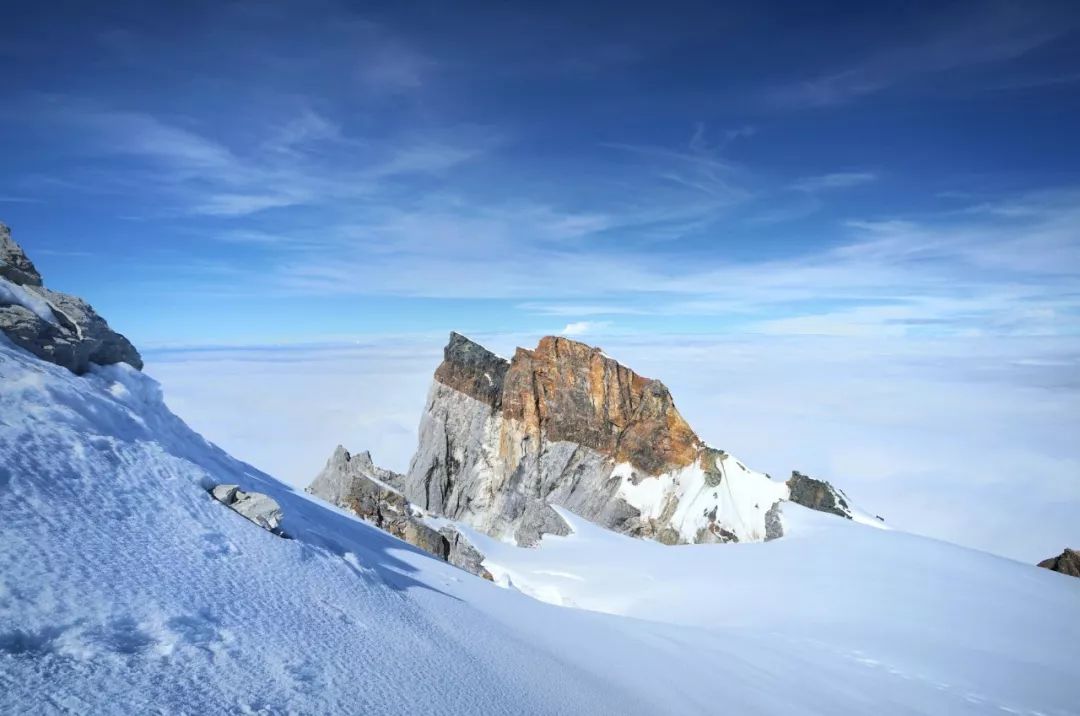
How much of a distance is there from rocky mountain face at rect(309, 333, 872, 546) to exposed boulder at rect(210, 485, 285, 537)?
2457 cm

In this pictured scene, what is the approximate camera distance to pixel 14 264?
10977 millimetres

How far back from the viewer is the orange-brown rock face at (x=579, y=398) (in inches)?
1324

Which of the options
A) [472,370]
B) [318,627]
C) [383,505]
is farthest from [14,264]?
[472,370]

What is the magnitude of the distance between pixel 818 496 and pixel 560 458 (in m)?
15.0

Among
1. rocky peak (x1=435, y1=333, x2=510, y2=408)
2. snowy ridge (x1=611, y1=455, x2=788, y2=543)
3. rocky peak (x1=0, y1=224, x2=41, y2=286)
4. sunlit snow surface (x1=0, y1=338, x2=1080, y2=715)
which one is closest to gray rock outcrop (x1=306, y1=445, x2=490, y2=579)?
rocky peak (x1=435, y1=333, x2=510, y2=408)

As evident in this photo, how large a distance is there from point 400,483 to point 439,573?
3091 centimetres

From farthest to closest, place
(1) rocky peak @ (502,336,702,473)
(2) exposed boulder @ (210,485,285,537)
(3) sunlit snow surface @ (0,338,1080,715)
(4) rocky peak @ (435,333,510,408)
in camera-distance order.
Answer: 1. (4) rocky peak @ (435,333,510,408)
2. (1) rocky peak @ (502,336,702,473)
3. (2) exposed boulder @ (210,485,285,537)
4. (3) sunlit snow surface @ (0,338,1080,715)

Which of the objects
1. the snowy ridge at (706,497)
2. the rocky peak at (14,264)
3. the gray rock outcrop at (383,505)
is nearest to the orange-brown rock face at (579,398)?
the snowy ridge at (706,497)

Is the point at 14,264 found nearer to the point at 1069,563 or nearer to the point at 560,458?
the point at 560,458

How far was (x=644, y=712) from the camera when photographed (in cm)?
690

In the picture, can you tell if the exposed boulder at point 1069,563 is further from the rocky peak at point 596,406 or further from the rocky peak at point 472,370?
the rocky peak at point 472,370

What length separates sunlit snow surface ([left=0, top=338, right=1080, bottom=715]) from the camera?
4457 millimetres

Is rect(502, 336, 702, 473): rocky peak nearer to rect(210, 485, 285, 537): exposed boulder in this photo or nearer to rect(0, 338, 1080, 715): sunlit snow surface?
rect(0, 338, 1080, 715): sunlit snow surface

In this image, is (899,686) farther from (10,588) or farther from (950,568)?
(10,588)
